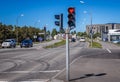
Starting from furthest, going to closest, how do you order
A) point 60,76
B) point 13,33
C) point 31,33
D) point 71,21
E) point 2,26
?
1. point 31,33
2. point 13,33
3. point 2,26
4. point 60,76
5. point 71,21

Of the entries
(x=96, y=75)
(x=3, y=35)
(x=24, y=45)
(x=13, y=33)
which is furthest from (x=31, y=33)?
(x=96, y=75)

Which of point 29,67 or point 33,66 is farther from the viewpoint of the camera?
point 33,66

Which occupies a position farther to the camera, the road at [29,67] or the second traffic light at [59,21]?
the road at [29,67]

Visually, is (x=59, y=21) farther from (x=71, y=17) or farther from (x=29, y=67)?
(x=29, y=67)

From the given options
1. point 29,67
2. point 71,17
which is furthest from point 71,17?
point 29,67

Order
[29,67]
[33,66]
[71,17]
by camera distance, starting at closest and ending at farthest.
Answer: [71,17]
[29,67]
[33,66]

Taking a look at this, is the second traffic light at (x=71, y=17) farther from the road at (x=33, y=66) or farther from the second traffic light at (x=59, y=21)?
the road at (x=33, y=66)

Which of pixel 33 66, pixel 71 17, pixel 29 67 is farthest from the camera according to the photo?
pixel 33 66

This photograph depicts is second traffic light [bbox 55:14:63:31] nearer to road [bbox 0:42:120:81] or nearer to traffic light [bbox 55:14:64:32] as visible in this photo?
traffic light [bbox 55:14:64:32]

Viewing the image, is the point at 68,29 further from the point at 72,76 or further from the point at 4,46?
the point at 4,46

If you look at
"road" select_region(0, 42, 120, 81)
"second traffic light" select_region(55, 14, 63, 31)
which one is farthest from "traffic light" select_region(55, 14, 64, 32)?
"road" select_region(0, 42, 120, 81)

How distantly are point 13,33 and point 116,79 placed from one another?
7220cm

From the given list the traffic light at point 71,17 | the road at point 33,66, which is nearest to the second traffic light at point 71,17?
the traffic light at point 71,17

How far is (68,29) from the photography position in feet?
45.1
